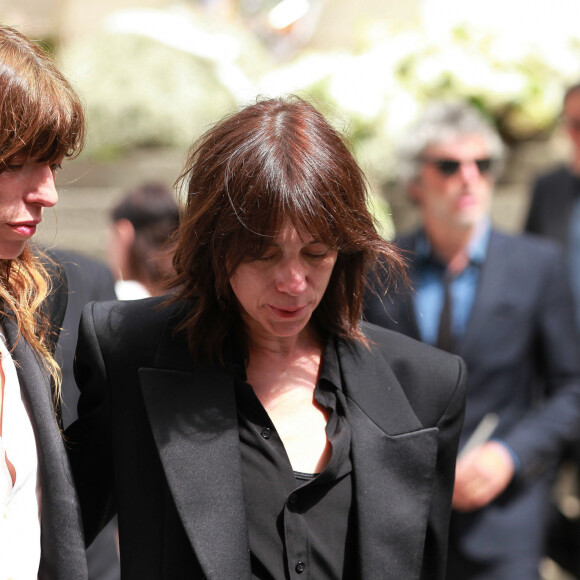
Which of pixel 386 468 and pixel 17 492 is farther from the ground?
pixel 17 492

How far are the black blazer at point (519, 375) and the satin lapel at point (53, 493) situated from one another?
1692mm

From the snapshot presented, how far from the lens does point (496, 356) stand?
145 inches

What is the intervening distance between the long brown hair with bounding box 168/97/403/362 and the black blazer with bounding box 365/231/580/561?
1.35 m

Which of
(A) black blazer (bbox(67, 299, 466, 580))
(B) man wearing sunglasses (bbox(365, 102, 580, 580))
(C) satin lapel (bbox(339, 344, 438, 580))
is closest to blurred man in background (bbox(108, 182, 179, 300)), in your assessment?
(B) man wearing sunglasses (bbox(365, 102, 580, 580))

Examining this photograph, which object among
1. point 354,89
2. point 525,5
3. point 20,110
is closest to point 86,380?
point 20,110

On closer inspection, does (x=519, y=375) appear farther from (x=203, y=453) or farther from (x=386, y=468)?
(x=203, y=453)

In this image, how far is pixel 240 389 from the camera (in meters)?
2.28

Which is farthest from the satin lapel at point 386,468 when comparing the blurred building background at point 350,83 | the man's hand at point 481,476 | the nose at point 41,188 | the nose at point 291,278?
the blurred building background at point 350,83

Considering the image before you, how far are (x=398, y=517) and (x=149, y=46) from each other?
5.52m

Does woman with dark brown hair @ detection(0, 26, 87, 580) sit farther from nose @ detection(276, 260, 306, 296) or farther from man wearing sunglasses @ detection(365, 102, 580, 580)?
man wearing sunglasses @ detection(365, 102, 580, 580)

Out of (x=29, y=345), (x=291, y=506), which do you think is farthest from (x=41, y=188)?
(x=291, y=506)

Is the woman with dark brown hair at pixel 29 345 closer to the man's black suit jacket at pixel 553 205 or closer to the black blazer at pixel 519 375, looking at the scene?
the black blazer at pixel 519 375

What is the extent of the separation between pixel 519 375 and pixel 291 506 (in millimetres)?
1786

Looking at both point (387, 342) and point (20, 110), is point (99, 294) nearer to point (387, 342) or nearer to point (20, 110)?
point (387, 342)
